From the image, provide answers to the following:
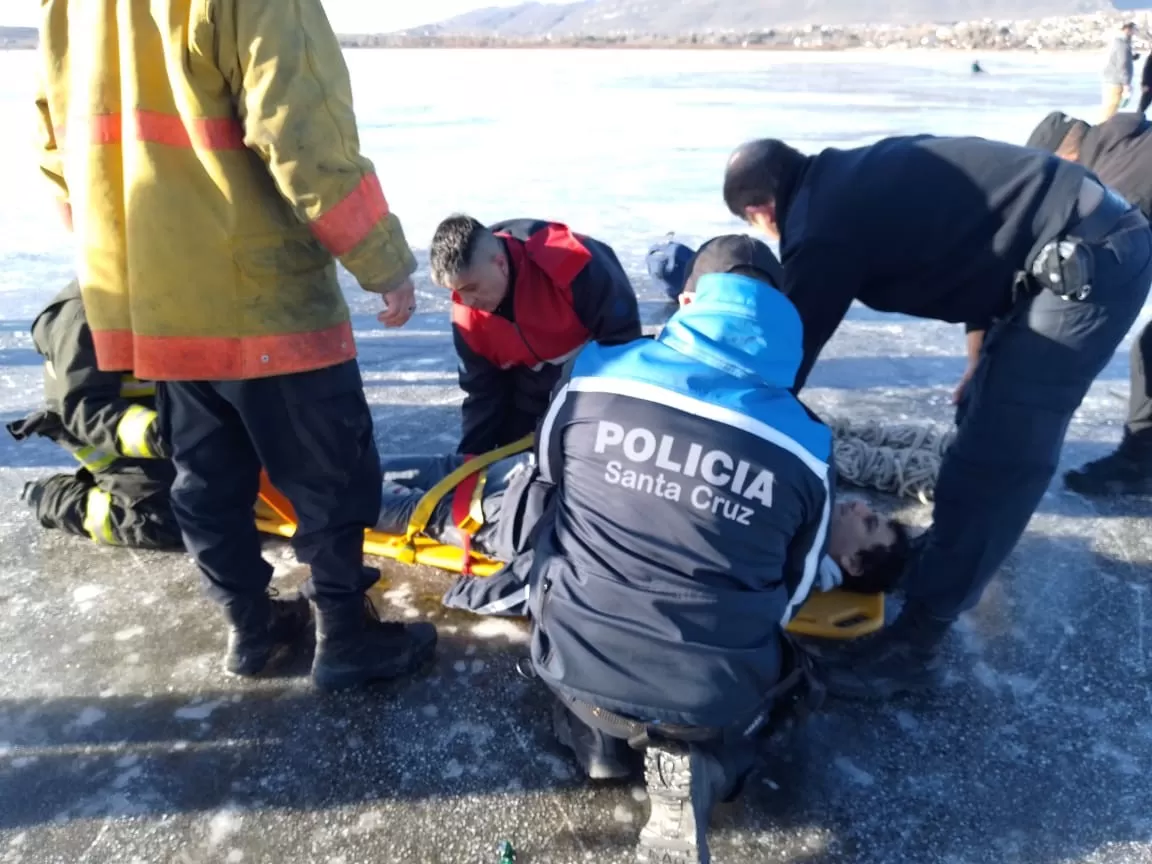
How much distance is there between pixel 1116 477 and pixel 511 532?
2.23 m

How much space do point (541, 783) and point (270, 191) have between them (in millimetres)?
1372

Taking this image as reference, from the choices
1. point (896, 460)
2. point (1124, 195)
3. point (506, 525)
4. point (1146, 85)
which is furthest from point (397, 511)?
point (1146, 85)

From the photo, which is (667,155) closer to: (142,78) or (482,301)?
(482,301)

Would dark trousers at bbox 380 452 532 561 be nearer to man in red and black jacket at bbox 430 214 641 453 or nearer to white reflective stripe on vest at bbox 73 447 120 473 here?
man in red and black jacket at bbox 430 214 641 453

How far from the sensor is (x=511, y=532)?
2578 mm

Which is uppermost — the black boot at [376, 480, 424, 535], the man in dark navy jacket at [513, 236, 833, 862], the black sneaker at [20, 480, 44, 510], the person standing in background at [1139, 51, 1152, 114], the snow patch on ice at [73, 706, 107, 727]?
the person standing in background at [1139, 51, 1152, 114]

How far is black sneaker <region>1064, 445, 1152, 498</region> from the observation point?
3164 mm

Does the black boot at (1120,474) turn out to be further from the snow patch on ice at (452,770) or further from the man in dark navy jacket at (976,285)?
the snow patch on ice at (452,770)

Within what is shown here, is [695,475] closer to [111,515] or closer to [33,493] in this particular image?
[111,515]

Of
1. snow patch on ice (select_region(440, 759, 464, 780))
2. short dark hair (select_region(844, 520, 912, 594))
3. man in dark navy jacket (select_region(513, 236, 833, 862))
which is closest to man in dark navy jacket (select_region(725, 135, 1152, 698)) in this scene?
short dark hair (select_region(844, 520, 912, 594))

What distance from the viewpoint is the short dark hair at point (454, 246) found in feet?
9.15

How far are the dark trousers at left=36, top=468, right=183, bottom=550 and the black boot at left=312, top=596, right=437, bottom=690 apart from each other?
0.86m

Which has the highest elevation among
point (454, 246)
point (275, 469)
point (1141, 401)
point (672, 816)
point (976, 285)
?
point (976, 285)

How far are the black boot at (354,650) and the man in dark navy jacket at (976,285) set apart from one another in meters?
1.11
